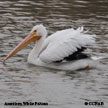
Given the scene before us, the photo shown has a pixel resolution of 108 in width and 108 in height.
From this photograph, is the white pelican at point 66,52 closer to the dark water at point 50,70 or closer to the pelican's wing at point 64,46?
the pelican's wing at point 64,46

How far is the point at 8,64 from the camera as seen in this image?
10328mm

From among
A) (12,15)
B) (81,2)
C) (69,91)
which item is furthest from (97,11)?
(69,91)

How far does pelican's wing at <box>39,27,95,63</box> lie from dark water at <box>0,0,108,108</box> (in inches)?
11.6

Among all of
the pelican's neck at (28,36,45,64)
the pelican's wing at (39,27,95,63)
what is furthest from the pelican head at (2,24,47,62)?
the pelican's wing at (39,27,95,63)

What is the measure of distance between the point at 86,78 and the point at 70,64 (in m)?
0.73

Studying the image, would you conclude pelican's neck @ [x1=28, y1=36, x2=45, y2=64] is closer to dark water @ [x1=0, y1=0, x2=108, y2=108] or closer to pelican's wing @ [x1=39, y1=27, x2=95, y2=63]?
dark water @ [x1=0, y1=0, x2=108, y2=108]

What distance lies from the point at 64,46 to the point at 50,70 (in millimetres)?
544

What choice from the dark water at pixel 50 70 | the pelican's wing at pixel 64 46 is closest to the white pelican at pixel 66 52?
the pelican's wing at pixel 64 46

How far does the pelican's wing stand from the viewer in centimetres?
999

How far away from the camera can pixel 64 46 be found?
1010cm

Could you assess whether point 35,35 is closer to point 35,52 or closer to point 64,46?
point 35,52

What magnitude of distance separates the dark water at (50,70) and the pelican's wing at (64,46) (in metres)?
0.29

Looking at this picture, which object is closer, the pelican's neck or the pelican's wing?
the pelican's wing

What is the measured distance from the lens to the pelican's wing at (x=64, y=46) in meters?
9.99
